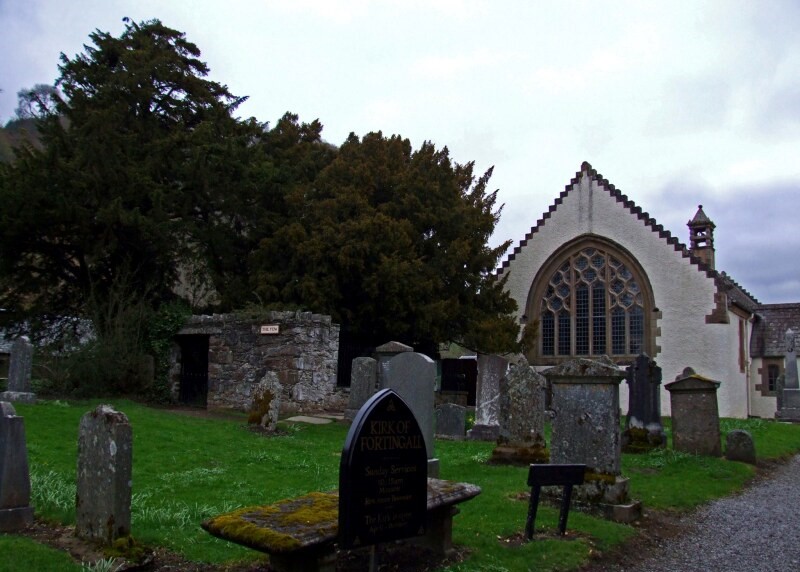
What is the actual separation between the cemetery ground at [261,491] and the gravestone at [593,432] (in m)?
0.30

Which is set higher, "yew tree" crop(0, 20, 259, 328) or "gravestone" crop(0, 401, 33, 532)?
"yew tree" crop(0, 20, 259, 328)

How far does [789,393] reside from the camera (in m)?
24.5

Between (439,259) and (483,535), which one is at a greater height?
(439,259)

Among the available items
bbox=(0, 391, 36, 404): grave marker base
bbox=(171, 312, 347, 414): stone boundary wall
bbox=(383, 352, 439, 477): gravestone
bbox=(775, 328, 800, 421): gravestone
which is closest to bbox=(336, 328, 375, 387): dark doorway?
bbox=(171, 312, 347, 414): stone boundary wall

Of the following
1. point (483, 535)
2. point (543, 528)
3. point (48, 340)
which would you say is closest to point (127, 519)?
point (483, 535)

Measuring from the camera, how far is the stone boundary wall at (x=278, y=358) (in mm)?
17078

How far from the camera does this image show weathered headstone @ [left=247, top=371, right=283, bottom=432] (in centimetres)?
1404

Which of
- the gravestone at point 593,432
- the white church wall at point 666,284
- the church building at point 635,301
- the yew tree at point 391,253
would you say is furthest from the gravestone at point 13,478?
the white church wall at point 666,284

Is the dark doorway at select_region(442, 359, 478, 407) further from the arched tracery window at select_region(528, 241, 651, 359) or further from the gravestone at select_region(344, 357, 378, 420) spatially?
the gravestone at select_region(344, 357, 378, 420)

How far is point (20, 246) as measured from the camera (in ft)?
60.5

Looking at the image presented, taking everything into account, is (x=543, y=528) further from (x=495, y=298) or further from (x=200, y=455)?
(x=495, y=298)

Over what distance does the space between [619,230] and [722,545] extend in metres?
20.7

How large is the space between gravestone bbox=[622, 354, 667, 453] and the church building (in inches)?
396

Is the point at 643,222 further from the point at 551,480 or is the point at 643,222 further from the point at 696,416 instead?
the point at 551,480
